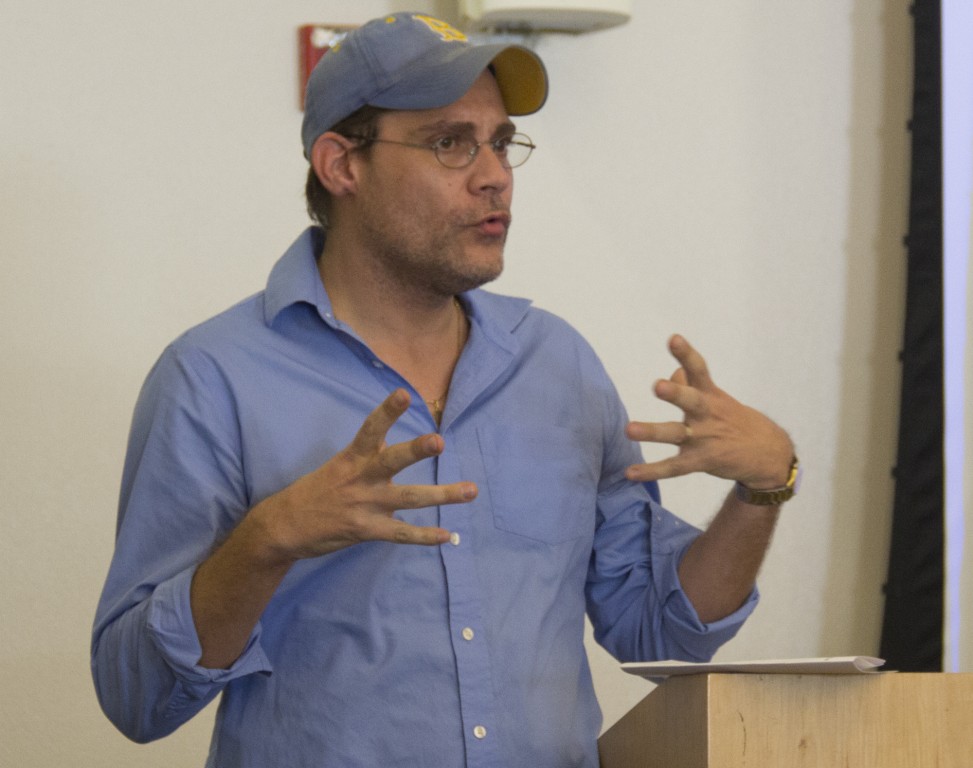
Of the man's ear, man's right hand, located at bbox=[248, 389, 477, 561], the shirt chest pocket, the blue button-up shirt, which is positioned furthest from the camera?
the man's ear

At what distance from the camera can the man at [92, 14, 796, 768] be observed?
57.4 inches

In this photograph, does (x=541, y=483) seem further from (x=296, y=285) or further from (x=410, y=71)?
(x=410, y=71)

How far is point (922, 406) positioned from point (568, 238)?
780 millimetres

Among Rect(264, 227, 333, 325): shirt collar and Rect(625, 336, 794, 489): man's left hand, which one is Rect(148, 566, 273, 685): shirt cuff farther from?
Rect(625, 336, 794, 489): man's left hand

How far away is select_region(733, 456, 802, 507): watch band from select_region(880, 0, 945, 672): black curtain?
1147mm

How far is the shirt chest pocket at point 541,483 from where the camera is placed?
A: 1.67 metres

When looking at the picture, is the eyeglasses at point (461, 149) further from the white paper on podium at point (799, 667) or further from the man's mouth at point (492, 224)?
the white paper on podium at point (799, 667)

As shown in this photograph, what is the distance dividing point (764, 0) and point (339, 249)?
4.31 feet

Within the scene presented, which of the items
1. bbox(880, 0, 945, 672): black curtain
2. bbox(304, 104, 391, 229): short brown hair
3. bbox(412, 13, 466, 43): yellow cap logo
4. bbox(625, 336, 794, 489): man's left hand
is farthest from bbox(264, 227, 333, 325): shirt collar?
bbox(880, 0, 945, 672): black curtain

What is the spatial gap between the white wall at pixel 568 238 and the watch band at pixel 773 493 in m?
1.06

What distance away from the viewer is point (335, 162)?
1808 millimetres

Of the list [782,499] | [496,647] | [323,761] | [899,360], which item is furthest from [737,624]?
[899,360]

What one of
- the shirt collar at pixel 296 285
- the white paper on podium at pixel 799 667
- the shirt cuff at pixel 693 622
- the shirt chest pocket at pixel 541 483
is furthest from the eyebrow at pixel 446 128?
the white paper on podium at pixel 799 667

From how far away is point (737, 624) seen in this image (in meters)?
1.72
